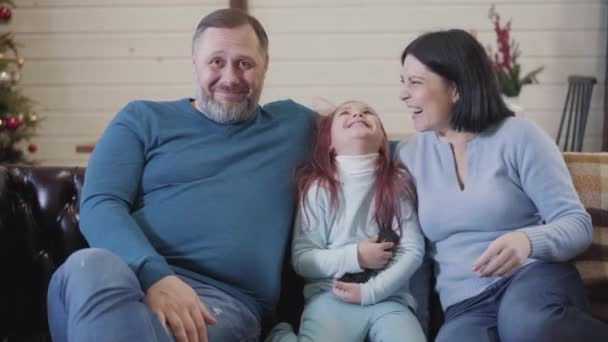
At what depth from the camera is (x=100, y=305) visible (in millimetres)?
1179

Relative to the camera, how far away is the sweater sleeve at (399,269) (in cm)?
160

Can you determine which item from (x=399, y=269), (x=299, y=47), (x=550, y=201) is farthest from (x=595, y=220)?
(x=299, y=47)

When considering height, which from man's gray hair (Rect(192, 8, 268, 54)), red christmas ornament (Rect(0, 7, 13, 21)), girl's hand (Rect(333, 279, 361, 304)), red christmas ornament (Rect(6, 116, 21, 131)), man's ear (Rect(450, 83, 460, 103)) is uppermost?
man's gray hair (Rect(192, 8, 268, 54))

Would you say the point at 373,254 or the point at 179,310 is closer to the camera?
the point at 179,310

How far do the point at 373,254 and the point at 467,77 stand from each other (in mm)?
525

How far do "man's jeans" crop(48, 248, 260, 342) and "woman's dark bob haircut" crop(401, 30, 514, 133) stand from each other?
0.84 meters

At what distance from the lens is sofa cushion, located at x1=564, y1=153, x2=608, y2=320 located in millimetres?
1701

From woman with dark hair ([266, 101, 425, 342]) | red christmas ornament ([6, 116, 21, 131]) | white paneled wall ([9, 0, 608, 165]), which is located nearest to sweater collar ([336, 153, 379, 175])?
woman with dark hair ([266, 101, 425, 342])

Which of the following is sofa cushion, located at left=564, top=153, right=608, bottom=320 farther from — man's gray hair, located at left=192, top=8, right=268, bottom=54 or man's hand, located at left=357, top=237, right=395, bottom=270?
man's gray hair, located at left=192, top=8, right=268, bottom=54

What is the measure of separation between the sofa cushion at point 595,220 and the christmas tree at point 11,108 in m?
3.08

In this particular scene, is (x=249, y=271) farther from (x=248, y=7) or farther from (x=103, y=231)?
(x=248, y=7)

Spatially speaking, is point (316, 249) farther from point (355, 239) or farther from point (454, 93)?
point (454, 93)

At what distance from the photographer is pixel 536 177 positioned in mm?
1530

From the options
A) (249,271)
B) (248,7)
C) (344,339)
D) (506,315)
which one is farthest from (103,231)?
(248,7)
